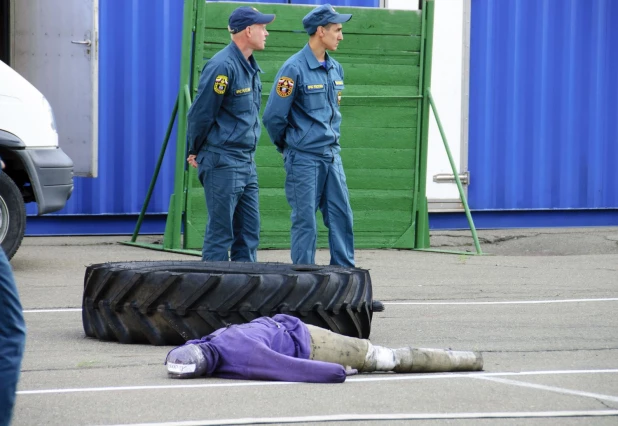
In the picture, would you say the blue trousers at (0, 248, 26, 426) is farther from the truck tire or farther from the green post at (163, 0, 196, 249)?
the green post at (163, 0, 196, 249)

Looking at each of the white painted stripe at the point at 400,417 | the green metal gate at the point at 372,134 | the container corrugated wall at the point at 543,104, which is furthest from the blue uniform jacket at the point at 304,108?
the container corrugated wall at the point at 543,104

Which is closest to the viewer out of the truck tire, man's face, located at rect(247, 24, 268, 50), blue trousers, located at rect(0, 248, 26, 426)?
blue trousers, located at rect(0, 248, 26, 426)

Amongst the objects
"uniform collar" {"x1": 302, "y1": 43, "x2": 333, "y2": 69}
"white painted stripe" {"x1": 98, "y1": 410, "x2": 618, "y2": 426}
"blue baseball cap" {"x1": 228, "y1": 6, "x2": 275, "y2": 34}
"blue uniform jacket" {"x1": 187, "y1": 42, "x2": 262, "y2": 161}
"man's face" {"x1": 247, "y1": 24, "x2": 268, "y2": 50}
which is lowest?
"white painted stripe" {"x1": 98, "y1": 410, "x2": 618, "y2": 426}

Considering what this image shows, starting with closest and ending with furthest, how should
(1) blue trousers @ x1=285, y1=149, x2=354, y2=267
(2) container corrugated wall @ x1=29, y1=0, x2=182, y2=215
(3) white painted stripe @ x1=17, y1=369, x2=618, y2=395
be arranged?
(3) white painted stripe @ x1=17, y1=369, x2=618, y2=395 → (1) blue trousers @ x1=285, y1=149, x2=354, y2=267 → (2) container corrugated wall @ x1=29, y1=0, x2=182, y2=215

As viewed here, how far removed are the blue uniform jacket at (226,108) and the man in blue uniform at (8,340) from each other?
528 cm

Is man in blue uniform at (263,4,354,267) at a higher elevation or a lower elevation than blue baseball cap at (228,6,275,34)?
lower

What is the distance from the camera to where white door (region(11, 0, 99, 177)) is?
12.5 metres

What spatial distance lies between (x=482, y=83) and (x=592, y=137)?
1.71 m

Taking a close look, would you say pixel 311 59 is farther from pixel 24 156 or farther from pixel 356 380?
pixel 356 380

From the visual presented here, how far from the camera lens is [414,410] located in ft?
16.2

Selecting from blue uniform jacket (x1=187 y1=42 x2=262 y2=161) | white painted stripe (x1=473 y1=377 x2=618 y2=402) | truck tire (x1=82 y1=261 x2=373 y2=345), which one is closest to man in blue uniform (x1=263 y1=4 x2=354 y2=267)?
blue uniform jacket (x1=187 y1=42 x2=262 y2=161)

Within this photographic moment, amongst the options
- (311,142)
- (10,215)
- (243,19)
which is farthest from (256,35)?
(10,215)

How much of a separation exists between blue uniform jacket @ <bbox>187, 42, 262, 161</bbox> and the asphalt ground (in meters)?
1.47

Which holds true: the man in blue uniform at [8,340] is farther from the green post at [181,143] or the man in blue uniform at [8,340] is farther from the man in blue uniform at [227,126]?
the green post at [181,143]
